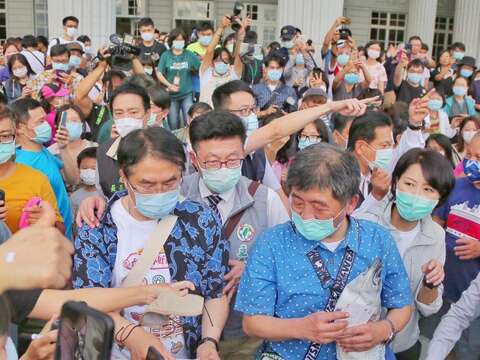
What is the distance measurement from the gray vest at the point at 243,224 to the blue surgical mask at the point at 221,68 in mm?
4457

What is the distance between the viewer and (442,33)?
24859mm

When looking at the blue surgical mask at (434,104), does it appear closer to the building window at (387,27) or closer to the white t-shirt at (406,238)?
the white t-shirt at (406,238)

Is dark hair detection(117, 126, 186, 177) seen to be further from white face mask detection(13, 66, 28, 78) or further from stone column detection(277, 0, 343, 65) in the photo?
stone column detection(277, 0, 343, 65)

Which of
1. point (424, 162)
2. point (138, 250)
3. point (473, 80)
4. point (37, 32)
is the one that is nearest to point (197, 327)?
point (138, 250)

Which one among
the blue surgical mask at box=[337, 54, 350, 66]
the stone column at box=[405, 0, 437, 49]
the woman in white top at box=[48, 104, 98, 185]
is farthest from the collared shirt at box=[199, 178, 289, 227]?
the stone column at box=[405, 0, 437, 49]

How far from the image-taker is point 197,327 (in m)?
2.25

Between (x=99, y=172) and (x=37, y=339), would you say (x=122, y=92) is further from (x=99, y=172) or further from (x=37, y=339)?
(x=37, y=339)

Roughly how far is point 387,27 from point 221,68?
1917 centimetres

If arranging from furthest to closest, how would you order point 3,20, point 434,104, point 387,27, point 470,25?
1. point 387,27
2. point 3,20
3. point 470,25
4. point 434,104

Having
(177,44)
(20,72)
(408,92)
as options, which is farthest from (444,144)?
(20,72)

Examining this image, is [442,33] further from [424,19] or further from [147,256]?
[147,256]

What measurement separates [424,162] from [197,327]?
128 centimetres

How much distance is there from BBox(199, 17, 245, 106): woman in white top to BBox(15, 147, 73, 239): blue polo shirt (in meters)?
2.86

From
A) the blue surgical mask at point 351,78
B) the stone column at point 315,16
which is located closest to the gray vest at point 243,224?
the blue surgical mask at point 351,78
